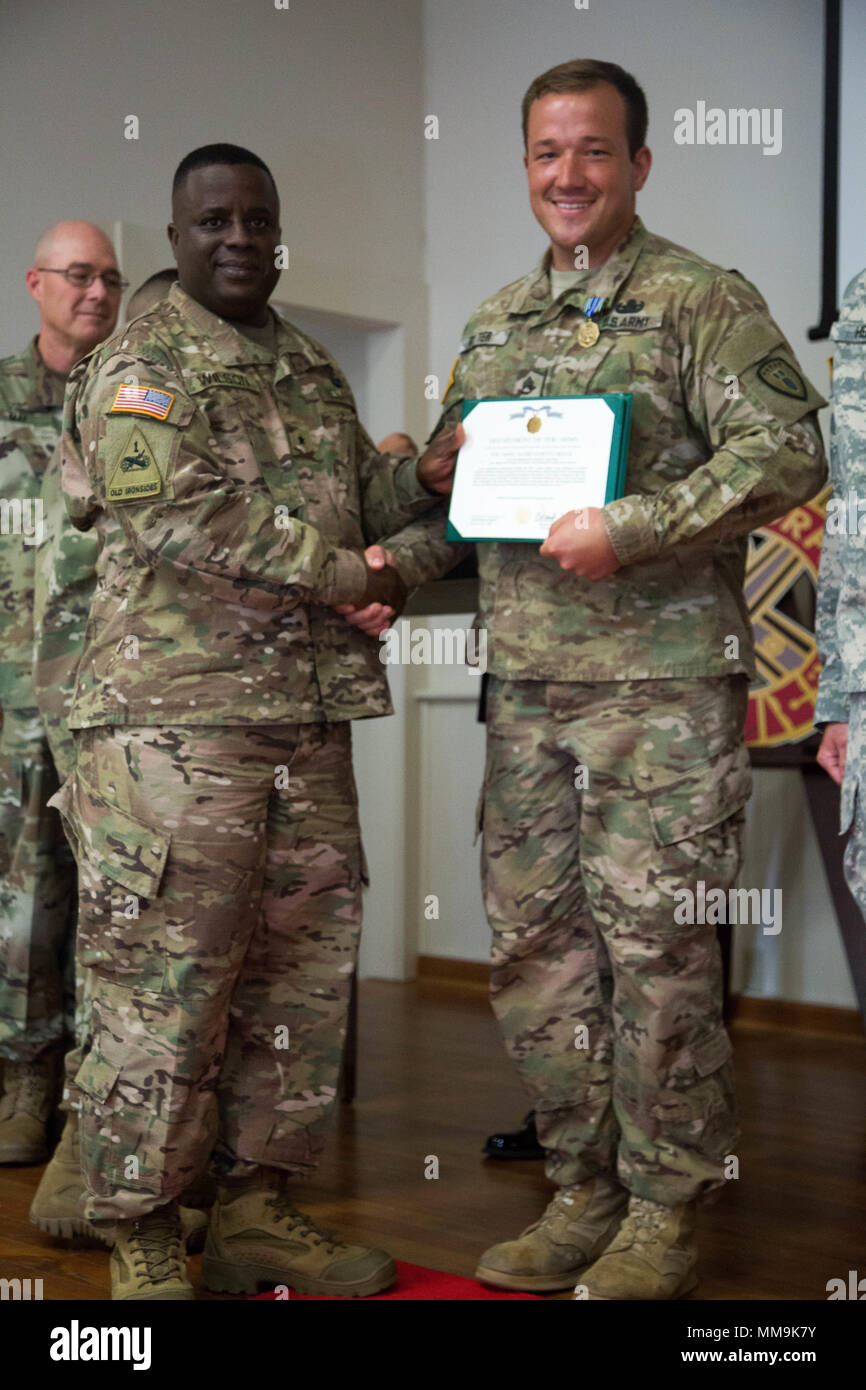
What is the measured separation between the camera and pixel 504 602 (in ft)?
7.01

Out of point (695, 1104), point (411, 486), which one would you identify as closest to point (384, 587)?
point (411, 486)

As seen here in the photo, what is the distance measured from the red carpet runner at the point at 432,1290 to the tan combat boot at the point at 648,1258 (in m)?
0.11

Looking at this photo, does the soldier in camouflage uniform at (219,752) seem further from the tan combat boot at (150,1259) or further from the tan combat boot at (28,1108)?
the tan combat boot at (28,1108)

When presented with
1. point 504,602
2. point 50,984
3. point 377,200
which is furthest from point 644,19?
point 50,984

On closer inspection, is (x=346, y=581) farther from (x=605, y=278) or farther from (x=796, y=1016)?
(x=796, y=1016)

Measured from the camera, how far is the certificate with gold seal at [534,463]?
198 centimetres

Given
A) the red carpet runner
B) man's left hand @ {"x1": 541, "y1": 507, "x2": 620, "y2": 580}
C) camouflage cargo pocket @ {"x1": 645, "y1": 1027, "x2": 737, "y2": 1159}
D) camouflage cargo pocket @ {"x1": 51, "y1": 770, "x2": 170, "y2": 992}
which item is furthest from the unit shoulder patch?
the red carpet runner

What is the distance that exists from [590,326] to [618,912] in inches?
32.5

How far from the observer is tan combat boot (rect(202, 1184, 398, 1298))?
2053 mm

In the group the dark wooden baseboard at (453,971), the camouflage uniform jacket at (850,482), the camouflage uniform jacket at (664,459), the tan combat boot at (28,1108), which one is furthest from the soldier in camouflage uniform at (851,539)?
the dark wooden baseboard at (453,971)

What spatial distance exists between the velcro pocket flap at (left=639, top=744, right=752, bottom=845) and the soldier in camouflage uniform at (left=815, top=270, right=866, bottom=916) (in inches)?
9.4
